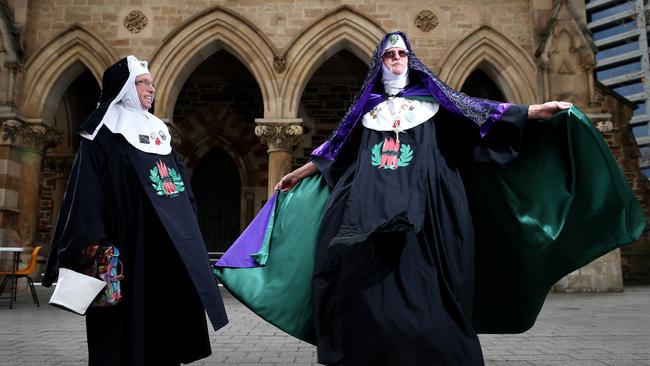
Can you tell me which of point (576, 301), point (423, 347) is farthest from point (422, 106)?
point (576, 301)

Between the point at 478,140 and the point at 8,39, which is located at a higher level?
the point at 8,39

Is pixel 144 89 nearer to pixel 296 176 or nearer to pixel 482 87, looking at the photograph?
pixel 296 176

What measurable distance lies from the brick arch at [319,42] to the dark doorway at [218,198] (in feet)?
13.2

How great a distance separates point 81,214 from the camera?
2297 millimetres

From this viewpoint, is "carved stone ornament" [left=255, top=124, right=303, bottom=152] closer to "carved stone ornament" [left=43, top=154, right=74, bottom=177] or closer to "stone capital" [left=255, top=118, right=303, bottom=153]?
"stone capital" [left=255, top=118, right=303, bottom=153]

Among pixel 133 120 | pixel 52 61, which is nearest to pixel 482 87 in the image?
pixel 52 61

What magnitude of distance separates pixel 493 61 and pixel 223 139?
6.53 meters

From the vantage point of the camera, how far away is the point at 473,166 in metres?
2.70

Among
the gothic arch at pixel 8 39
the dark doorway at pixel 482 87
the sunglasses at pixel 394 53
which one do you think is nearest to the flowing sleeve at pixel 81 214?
the sunglasses at pixel 394 53

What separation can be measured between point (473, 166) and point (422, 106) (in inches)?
18.3

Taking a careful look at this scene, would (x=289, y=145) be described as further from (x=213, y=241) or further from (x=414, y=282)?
(x=414, y=282)

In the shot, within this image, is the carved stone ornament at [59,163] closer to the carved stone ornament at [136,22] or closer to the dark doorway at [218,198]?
the dark doorway at [218,198]

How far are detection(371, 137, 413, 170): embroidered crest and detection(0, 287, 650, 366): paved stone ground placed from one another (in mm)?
1737

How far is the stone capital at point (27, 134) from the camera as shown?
368 inches
